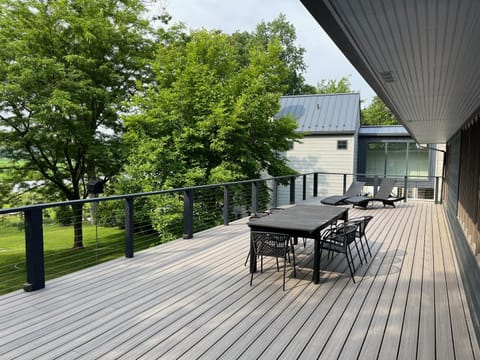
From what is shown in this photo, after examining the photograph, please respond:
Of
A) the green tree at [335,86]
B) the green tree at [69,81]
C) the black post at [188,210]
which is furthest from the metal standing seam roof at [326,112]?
the green tree at [335,86]

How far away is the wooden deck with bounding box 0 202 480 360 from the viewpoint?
2549 mm

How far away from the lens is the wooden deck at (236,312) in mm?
2549

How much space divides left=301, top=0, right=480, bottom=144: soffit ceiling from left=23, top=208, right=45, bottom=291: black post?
3.24m

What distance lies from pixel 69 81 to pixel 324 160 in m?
10.4

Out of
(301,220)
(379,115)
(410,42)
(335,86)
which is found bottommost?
(301,220)

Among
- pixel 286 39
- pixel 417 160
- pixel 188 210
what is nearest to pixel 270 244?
pixel 188 210

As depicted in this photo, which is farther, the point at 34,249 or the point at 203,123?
the point at 203,123

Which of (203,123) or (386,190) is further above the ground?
(203,123)

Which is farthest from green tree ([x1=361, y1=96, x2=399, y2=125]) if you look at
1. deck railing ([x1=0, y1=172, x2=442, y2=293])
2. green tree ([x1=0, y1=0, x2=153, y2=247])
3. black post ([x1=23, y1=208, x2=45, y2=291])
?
black post ([x1=23, y1=208, x2=45, y2=291])

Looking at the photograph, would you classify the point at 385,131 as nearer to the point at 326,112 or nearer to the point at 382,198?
the point at 326,112

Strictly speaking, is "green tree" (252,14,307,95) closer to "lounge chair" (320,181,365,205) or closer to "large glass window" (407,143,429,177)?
"large glass window" (407,143,429,177)

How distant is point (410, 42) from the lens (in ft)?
7.42

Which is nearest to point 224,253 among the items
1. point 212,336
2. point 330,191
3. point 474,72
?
point 212,336

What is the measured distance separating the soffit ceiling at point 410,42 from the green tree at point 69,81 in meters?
8.93
